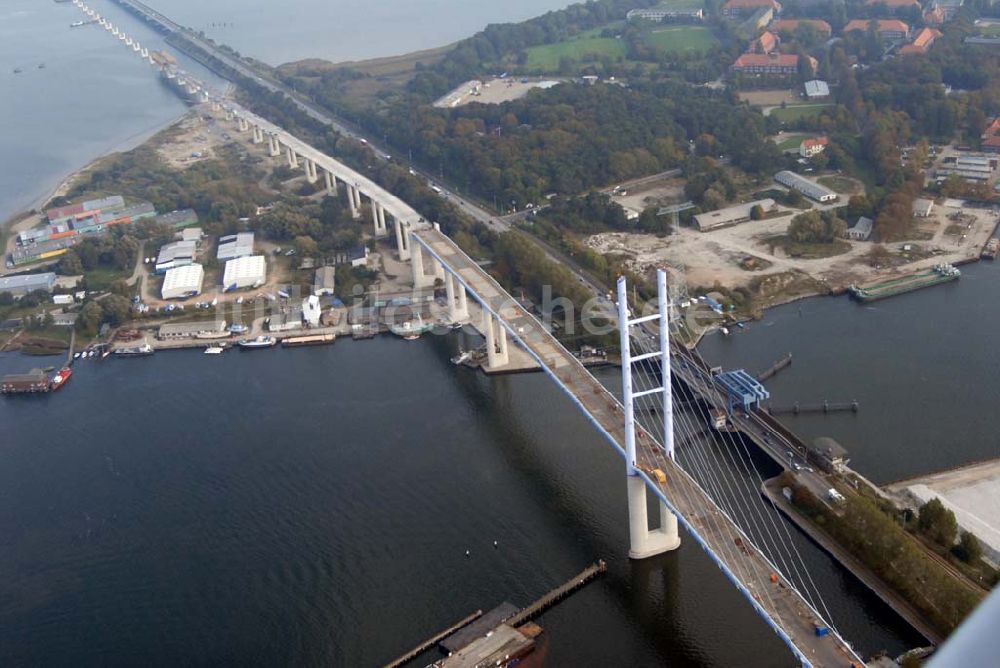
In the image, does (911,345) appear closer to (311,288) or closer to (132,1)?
(311,288)

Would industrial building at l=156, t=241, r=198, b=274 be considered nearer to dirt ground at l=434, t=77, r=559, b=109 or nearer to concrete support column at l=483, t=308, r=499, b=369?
concrete support column at l=483, t=308, r=499, b=369

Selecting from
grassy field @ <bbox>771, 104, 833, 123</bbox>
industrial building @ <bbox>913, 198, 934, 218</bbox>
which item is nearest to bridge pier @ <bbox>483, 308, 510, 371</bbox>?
industrial building @ <bbox>913, 198, 934, 218</bbox>

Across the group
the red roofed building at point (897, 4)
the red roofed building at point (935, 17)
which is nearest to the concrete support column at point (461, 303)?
the red roofed building at point (935, 17)

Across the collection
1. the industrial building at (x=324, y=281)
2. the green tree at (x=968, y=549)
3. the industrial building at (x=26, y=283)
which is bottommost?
the green tree at (x=968, y=549)

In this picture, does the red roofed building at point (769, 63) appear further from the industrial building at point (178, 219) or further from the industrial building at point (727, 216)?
the industrial building at point (178, 219)

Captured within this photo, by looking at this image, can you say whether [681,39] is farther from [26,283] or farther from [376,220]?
[26,283]

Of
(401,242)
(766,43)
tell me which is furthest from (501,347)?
(766,43)
